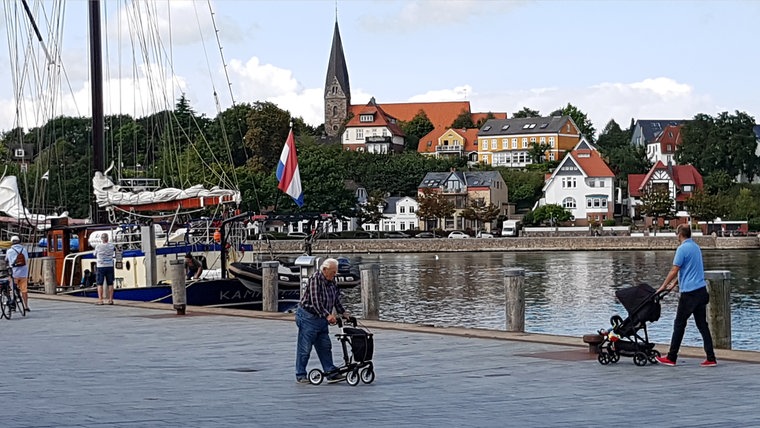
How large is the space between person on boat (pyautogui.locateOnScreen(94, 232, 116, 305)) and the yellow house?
160m

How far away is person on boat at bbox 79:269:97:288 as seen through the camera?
34.6 meters

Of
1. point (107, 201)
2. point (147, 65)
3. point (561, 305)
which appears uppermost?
point (147, 65)

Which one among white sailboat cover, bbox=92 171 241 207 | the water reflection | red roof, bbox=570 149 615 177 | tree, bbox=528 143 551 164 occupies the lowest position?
the water reflection

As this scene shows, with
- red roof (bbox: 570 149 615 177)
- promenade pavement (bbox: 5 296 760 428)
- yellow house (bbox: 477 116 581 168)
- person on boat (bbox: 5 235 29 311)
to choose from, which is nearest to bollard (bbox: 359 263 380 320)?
promenade pavement (bbox: 5 296 760 428)

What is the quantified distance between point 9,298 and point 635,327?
15.2 meters

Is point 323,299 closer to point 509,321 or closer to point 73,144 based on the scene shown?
point 509,321

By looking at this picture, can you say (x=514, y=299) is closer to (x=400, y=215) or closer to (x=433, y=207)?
(x=433, y=207)

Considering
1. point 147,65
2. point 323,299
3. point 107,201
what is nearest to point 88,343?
point 323,299

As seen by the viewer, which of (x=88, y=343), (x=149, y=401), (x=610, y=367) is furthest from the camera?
(x=88, y=343)

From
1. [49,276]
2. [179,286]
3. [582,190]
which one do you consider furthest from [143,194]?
[582,190]

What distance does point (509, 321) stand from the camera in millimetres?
19625

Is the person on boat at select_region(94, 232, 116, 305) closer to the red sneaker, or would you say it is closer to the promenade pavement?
the promenade pavement

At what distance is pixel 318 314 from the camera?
13594 mm

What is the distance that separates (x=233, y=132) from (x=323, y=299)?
119090 mm
